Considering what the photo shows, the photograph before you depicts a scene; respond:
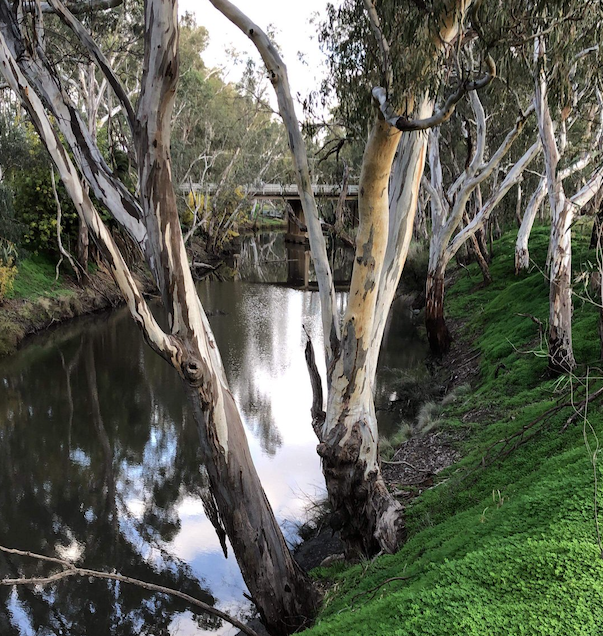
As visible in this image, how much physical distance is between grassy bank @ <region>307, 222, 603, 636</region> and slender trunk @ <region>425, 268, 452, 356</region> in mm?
4022

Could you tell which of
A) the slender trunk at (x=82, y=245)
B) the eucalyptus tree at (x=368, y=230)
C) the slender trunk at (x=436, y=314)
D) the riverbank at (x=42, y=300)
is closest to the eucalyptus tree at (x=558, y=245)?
the eucalyptus tree at (x=368, y=230)

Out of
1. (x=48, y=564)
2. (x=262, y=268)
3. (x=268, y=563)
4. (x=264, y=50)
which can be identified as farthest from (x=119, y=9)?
(x=262, y=268)

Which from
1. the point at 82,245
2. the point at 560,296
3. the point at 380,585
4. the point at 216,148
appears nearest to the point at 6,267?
the point at 82,245

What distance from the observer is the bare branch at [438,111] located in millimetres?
2979

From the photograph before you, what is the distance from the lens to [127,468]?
661 centimetres

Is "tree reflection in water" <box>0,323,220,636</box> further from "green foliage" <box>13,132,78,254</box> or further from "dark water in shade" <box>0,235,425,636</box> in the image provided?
"green foliage" <box>13,132,78,254</box>

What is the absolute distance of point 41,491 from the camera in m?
6.04

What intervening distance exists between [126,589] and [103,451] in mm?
2712

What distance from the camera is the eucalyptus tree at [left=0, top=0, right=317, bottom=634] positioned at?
3.11 metres

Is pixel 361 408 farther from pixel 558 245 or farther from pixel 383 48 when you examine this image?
pixel 558 245

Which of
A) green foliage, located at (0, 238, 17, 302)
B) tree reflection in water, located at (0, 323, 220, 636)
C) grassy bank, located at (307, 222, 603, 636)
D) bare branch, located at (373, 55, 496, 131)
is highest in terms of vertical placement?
bare branch, located at (373, 55, 496, 131)

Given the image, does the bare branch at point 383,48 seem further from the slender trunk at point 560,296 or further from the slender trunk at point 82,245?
the slender trunk at point 82,245

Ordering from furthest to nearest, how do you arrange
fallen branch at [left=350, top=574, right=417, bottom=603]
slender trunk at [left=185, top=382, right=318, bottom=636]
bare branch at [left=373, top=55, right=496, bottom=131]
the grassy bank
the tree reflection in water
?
the tree reflection in water
slender trunk at [left=185, top=382, right=318, bottom=636]
bare branch at [left=373, top=55, right=496, bottom=131]
fallen branch at [left=350, top=574, right=417, bottom=603]
the grassy bank

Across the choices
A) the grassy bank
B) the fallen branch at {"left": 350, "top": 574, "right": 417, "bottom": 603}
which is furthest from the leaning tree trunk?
the fallen branch at {"left": 350, "top": 574, "right": 417, "bottom": 603}
